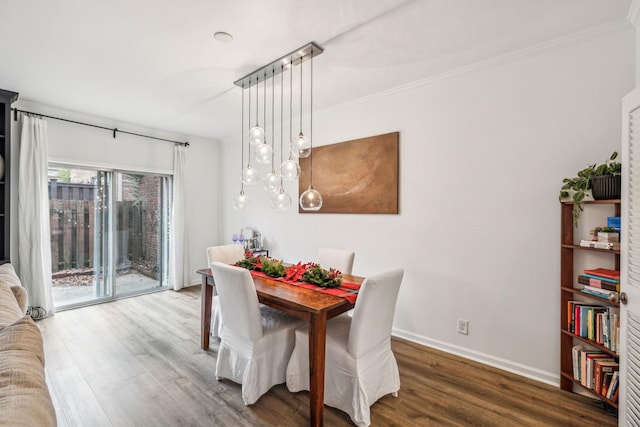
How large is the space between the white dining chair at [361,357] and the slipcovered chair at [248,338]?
0.42ft

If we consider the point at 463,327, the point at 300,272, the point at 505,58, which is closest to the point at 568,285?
the point at 463,327

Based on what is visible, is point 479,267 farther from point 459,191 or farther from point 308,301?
point 308,301

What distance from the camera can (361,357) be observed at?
1.99 metres

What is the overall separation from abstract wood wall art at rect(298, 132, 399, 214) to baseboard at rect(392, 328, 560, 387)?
4.40ft

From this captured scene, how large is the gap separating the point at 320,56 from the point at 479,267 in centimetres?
234

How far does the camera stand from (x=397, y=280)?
2086 mm

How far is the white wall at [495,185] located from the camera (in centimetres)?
226

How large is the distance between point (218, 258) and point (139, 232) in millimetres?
2316

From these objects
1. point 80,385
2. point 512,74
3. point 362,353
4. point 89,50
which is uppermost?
point 89,50

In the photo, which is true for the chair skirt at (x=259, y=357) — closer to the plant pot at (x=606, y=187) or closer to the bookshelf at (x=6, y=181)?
the plant pot at (x=606, y=187)

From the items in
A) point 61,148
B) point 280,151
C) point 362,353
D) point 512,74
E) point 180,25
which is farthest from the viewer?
point 280,151

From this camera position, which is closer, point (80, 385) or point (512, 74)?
point (80, 385)

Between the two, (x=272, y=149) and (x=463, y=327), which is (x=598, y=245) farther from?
(x=272, y=149)

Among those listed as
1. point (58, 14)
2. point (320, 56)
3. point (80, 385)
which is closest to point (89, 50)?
point (58, 14)
